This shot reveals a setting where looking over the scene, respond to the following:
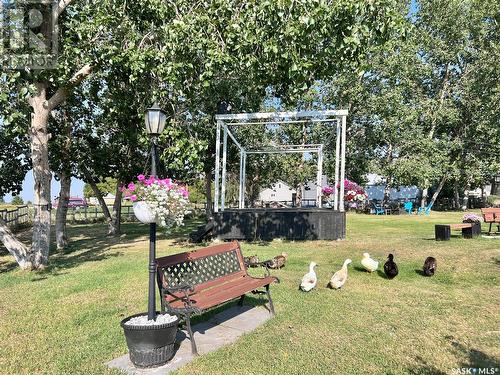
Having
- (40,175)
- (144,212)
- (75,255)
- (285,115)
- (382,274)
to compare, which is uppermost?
(285,115)

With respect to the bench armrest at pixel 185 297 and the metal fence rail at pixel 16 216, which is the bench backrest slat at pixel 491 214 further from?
the metal fence rail at pixel 16 216

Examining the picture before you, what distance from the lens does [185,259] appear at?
4.97m

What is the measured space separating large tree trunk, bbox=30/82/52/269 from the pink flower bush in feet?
21.1

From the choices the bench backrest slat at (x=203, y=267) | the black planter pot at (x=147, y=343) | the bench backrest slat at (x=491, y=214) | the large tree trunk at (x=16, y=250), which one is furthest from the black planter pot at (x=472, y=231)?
the large tree trunk at (x=16, y=250)

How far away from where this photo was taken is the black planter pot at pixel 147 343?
3.89 metres

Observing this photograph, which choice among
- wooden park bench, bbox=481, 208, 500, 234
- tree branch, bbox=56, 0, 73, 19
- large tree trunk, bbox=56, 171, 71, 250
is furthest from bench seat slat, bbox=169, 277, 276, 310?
large tree trunk, bbox=56, 171, 71, 250

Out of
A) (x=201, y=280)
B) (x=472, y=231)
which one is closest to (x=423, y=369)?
(x=201, y=280)

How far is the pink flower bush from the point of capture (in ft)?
14.1

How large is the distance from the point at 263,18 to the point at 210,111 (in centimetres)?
906

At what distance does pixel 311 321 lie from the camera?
5.28m

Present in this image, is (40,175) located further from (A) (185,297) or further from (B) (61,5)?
(A) (185,297)

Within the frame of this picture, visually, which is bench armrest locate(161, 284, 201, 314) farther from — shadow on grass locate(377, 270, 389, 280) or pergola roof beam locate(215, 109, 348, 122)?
pergola roof beam locate(215, 109, 348, 122)

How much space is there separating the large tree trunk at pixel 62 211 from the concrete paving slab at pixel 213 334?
10.8m

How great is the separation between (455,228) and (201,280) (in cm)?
1006
